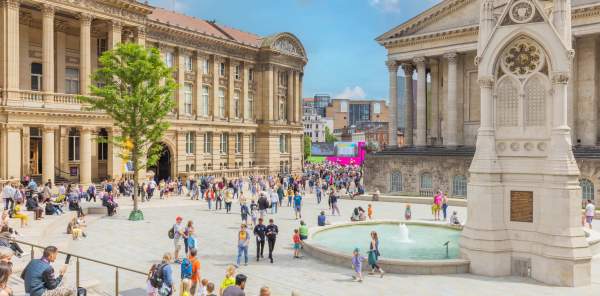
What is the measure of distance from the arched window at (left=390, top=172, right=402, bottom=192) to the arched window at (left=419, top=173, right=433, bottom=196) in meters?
2.17

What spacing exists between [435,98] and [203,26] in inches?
1103

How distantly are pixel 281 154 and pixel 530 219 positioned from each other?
50697 mm

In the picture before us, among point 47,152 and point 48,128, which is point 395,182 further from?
point 48,128

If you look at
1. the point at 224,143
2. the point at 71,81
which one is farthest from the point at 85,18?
the point at 224,143

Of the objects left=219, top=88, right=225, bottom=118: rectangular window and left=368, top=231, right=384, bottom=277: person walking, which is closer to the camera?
left=368, top=231, right=384, bottom=277: person walking

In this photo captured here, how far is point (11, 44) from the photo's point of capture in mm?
→ 34406

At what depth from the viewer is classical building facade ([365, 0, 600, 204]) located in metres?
38.6

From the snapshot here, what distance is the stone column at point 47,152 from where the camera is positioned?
36.0 metres

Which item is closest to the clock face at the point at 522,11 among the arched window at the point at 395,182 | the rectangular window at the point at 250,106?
the arched window at the point at 395,182

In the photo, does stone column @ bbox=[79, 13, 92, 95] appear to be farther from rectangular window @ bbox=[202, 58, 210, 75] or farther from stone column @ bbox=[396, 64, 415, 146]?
stone column @ bbox=[396, 64, 415, 146]

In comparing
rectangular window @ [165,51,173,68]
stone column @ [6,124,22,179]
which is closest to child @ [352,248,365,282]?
stone column @ [6,124,22,179]

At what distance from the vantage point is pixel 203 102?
55.2 m

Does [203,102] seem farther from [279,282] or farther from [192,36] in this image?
[279,282]

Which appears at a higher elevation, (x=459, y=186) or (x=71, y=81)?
(x=71, y=81)
